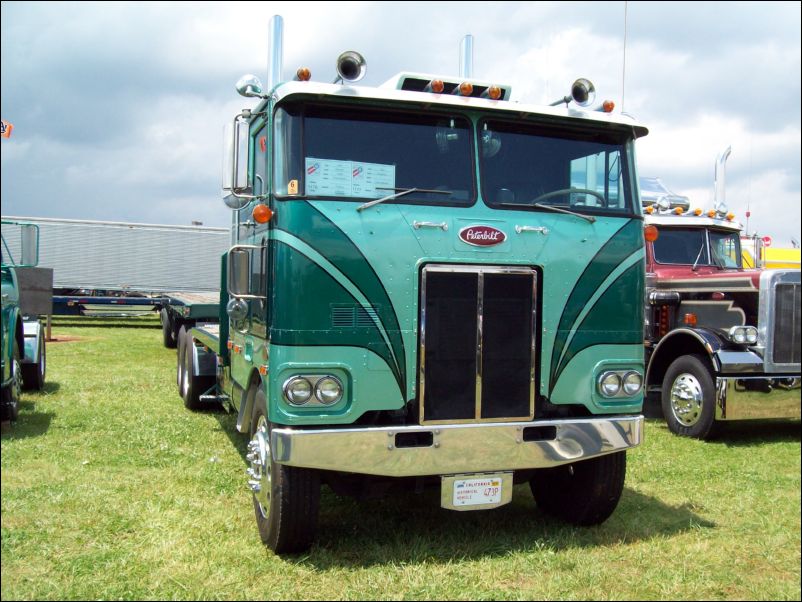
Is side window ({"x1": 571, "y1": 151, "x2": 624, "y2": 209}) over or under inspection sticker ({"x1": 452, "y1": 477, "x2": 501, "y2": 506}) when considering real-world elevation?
over

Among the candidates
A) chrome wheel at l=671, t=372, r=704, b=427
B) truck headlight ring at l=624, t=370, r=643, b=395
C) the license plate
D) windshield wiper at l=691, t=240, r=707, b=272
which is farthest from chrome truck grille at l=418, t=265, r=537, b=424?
windshield wiper at l=691, t=240, r=707, b=272

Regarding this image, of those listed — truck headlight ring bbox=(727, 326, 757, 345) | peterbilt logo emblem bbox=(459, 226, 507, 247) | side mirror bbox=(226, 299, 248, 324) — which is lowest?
truck headlight ring bbox=(727, 326, 757, 345)

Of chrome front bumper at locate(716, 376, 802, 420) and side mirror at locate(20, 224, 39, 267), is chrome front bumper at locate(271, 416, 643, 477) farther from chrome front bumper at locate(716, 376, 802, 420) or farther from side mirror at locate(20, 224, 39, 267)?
side mirror at locate(20, 224, 39, 267)

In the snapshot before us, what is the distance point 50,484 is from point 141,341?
12370mm

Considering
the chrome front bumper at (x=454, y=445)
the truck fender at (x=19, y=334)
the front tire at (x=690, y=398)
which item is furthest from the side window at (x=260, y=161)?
the front tire at (x=690, y=398)

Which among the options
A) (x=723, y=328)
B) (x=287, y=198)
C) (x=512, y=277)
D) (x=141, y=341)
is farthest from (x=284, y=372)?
(x=141, y=341)

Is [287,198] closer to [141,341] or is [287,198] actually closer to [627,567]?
[627,567]

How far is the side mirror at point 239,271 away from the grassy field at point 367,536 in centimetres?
150

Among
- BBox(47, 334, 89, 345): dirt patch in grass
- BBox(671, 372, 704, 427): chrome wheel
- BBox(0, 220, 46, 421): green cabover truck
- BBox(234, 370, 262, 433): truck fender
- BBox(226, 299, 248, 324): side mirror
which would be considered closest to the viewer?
BBox(226, 299, 248, 324): side mirror

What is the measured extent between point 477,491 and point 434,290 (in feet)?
3.92

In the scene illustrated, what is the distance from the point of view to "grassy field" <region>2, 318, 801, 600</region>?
4027 mm

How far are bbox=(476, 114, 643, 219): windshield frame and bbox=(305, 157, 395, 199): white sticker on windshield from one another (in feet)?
1.96

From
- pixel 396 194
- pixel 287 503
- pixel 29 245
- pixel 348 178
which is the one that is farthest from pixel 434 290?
pixel 29 245

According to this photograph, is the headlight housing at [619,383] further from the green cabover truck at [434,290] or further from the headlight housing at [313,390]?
the headlight housing at [313,390]
